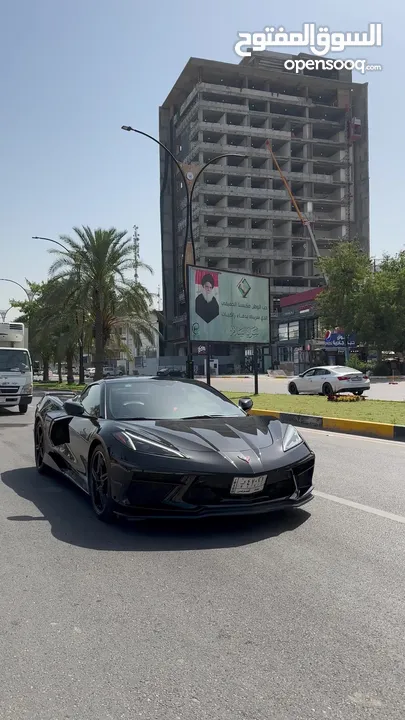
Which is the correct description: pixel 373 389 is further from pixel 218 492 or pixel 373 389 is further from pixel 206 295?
pixel 218 492

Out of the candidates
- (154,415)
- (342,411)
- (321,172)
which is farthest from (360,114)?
(154,415)

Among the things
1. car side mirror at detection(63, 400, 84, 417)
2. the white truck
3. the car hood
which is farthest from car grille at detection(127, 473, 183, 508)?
the white truck

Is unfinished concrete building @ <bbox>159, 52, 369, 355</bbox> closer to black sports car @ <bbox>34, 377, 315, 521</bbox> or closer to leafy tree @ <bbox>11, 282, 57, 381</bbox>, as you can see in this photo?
leafy tree @ <bbox>11, 282, 57, 381</bbox>

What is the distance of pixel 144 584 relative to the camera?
12.3 ft

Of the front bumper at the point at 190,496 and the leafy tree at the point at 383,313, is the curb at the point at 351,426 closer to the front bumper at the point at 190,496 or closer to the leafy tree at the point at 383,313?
the front bumper at the point at 190,496

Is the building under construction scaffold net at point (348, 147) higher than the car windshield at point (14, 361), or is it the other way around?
the building under construction scaffold net at point (348, 147)

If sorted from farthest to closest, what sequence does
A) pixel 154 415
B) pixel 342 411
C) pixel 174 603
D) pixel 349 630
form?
pixel 342 411
pixel 154 415
pixel 174 603
pixel 349 630

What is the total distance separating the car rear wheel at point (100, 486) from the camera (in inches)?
196

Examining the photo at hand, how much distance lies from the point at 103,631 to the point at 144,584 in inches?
26.4

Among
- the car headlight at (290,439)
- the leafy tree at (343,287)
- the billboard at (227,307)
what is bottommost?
the car headlight at (290,439)

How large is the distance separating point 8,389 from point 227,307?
8448mm

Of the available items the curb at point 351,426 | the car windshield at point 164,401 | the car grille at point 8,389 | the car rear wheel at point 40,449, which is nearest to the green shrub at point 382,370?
the curb at point 351,426

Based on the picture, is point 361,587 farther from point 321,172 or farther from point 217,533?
point 321,172

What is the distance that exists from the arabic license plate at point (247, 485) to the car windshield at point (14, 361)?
15070mm
